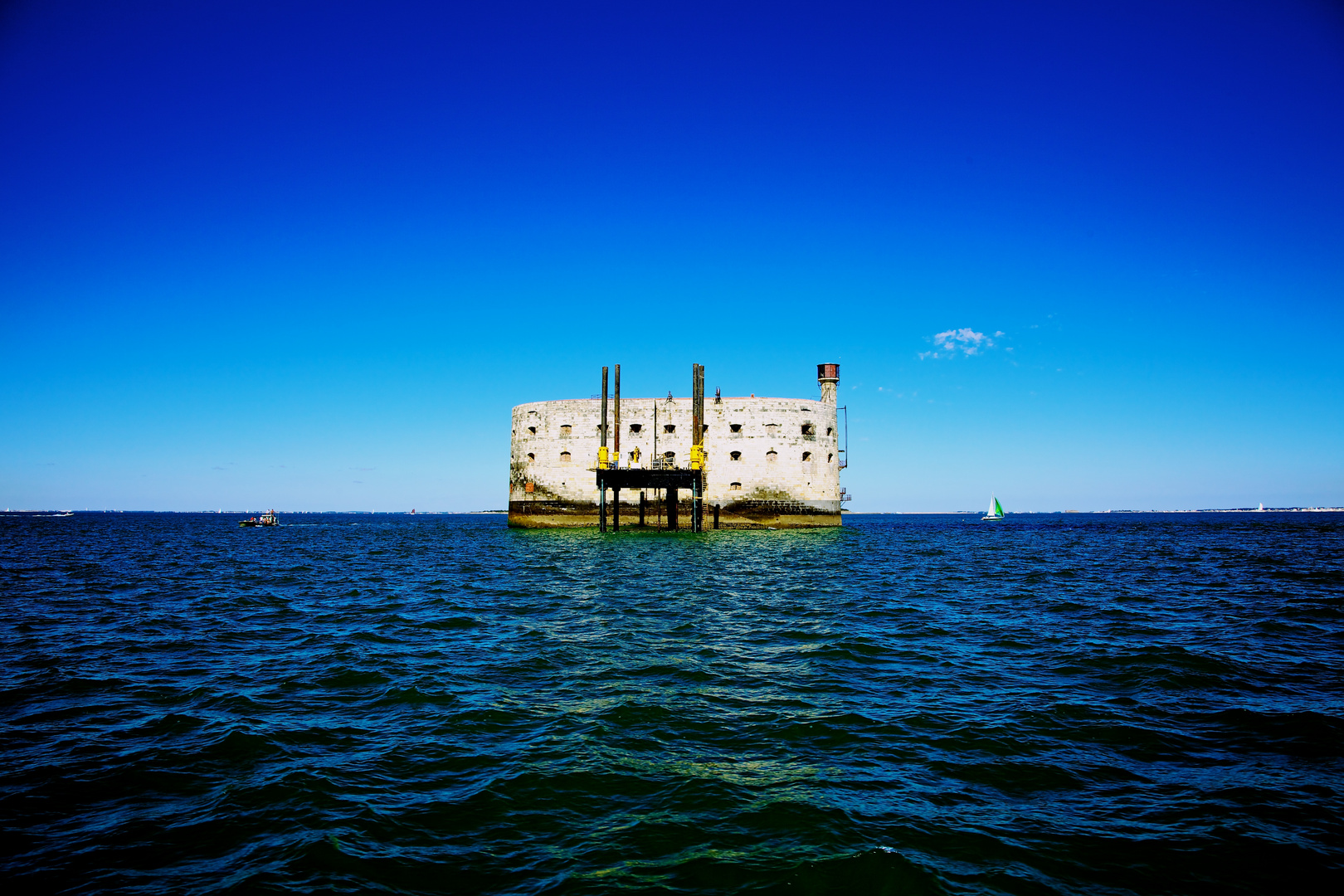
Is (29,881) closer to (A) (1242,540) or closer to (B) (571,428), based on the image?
(B) (571,428)

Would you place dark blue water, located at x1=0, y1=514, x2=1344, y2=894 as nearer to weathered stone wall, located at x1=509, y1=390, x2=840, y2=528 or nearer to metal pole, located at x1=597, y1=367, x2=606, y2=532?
metal pole, located at x1=597, y1=367, x2=606, y2=532

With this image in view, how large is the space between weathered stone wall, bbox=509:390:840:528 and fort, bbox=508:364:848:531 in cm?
5

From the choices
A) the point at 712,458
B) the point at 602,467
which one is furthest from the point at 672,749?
the point at 712,458

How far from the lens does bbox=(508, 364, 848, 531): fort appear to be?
39.5 m

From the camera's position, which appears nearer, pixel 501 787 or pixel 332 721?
pixel 501 787

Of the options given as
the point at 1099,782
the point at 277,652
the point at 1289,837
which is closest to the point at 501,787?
the point at 1099,782

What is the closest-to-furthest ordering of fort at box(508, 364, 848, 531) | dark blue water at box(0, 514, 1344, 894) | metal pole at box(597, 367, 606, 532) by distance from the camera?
dark blue water at box(0, 514, 1344, 894) → metal pole at box(597, 367, 606, 532) → fort at box(508, 364, 848, 531)

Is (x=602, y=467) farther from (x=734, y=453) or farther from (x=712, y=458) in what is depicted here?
(x=734, y=453)

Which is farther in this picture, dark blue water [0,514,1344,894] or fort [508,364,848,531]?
fort [508,364,848,531]

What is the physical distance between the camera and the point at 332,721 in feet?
20.7

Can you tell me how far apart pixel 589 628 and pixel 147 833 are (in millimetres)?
6734

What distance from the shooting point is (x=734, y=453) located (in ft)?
130

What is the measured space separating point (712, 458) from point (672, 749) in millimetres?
34149

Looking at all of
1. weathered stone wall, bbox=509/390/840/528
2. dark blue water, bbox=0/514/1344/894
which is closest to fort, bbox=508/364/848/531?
weathered stone wall, bbox=509/390/840/528
